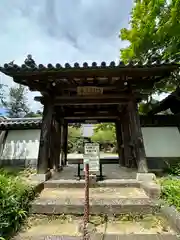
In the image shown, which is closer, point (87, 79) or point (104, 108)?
point (87, 79)

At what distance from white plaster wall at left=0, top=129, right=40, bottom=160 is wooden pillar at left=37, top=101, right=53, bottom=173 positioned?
2554 millimetres

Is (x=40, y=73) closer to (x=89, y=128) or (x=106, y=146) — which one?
(x=89, y=128)

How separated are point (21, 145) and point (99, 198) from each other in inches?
193

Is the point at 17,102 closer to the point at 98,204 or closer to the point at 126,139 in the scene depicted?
the point at 126,139

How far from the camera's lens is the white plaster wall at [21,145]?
791 centimetres

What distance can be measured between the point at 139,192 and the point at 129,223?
3.85 feet

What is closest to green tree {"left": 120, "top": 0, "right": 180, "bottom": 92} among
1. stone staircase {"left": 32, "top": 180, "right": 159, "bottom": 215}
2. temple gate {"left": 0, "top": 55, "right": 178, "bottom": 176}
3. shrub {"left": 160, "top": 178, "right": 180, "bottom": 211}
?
temple gate {"left": 0, "top": 55, "right": 178, "bottom": 176}

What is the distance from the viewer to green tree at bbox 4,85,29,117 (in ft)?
104

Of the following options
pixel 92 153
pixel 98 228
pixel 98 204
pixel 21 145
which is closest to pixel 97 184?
pixel 92 153

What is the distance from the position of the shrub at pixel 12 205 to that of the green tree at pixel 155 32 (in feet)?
15.7

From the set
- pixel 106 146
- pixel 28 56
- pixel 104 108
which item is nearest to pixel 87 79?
pixel 28 56

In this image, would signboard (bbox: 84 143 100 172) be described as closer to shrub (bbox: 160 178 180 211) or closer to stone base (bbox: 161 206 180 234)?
shrub (bbox: 160 178 180 211)

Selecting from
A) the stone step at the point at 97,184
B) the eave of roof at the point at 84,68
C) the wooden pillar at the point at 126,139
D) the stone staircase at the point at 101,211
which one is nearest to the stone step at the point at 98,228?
the stone staircase at the point at 101,211

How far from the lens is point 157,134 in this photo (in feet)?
24.9
